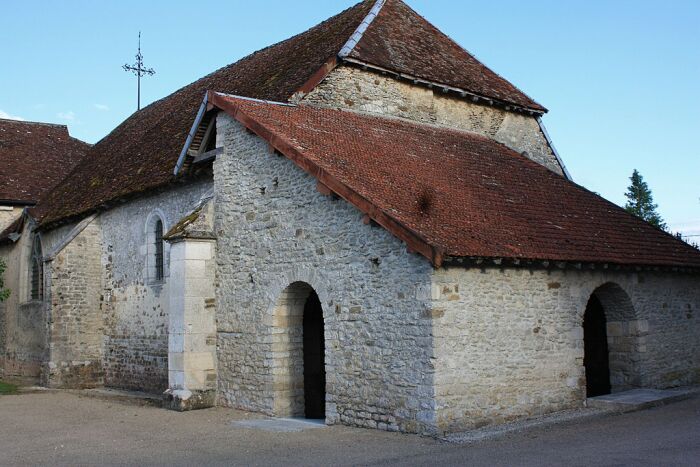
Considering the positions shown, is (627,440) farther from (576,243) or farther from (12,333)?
(12,333)

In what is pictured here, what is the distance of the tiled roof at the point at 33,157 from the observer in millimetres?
23984

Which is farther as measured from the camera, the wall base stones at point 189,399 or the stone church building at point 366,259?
the wall base stones at point 189,399

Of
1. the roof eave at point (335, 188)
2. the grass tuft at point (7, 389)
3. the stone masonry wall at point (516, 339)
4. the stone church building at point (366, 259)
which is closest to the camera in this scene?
the roof eave at point (335, 188)

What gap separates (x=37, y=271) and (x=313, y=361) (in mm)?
12034

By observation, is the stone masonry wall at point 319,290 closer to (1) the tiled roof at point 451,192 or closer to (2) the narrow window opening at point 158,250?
(1) the tiled roof at point 451,192

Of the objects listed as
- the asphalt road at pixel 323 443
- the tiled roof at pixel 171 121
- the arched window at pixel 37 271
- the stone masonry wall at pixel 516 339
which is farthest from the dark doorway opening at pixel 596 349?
the arched window at pixel 37 271

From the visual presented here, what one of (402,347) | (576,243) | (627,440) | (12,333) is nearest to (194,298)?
(402,347)

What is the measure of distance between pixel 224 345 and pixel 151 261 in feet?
13.6

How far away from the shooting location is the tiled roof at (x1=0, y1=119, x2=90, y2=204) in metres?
24.0

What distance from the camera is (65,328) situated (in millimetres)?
17734

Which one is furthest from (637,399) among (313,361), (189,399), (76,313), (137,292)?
(76,313)

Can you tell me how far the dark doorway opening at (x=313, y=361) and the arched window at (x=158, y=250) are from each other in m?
4.66

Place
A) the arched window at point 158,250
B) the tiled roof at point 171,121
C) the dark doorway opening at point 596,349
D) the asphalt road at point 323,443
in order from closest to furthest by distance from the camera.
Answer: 1. the asphalt road at point 323,443
2. the dark doorway opening at point 596,349
3. the tiled roof at point 171,121
4. the arched window at point 158,250

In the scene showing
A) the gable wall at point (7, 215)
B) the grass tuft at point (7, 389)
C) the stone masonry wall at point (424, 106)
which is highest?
the stone masonry wall at point (424, 106)
